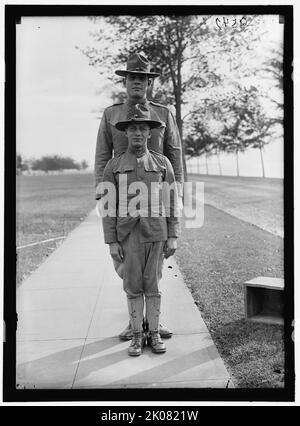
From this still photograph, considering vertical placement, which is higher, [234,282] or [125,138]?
[125,138]

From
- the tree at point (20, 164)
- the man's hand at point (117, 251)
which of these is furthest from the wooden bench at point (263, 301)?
the tree at point (20, 164)

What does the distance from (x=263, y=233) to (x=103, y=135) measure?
3.82 metres

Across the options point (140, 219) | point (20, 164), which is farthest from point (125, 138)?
point (20, 164)

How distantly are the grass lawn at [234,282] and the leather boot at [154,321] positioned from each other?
530mm

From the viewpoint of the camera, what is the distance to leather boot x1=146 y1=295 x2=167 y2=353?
400cm

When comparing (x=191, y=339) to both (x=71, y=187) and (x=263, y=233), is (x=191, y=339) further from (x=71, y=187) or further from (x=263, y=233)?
(x=71, y=187)

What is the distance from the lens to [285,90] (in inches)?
147

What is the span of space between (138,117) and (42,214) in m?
9.46

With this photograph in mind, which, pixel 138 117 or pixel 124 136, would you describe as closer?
pixel 138 117

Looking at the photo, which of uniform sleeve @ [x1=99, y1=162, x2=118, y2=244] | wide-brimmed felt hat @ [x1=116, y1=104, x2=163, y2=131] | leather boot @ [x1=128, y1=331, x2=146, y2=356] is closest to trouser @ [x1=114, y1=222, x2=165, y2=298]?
uniform sleeve @ [x1=99, y1=162, x2=118, y2=244]

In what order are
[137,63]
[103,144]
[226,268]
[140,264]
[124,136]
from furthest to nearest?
1. [226,268]
2. [103,144]
3. [124,136]
4. [140,264]
5. [137,63]

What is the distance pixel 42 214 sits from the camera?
41.9 feet

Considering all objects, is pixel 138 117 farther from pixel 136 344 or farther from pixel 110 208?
pixel 136 344

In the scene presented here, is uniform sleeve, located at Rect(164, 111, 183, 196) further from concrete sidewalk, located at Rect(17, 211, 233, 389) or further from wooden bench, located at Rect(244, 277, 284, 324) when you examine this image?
concrete sidewalk, located at Rect(17, 211, 233, 389)
